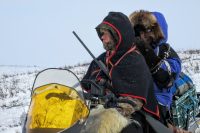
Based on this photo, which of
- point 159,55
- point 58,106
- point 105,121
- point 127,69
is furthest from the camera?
point 159,55

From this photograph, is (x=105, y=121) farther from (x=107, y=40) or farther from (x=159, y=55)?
(x=159, y=55)

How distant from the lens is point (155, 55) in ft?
17.9

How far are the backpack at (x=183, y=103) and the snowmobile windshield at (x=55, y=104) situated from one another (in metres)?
2.11

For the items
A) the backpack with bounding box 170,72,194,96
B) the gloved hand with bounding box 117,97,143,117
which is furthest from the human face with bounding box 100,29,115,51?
the backpack with bounding box 170,72,194,96

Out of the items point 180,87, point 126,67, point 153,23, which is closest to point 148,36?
point 153,23

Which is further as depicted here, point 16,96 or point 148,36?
point 16,96

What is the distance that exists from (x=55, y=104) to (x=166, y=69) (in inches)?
80.9

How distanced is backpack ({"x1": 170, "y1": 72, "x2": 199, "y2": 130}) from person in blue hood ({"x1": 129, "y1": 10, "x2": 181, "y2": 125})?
0.21 m

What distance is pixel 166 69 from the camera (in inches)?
215

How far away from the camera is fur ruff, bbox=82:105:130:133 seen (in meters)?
3.88

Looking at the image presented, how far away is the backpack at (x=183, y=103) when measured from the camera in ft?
18.9

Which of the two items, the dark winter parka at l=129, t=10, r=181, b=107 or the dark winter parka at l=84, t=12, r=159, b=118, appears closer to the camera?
the dark winter parka at l=84, t=12, r=159, b=118

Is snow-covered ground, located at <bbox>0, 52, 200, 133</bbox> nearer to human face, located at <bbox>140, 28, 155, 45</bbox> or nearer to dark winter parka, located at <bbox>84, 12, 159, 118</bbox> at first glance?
human face, located at <bbox>140, 28, 155, 45</bbox>

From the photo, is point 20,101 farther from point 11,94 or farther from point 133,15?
point 133,15
